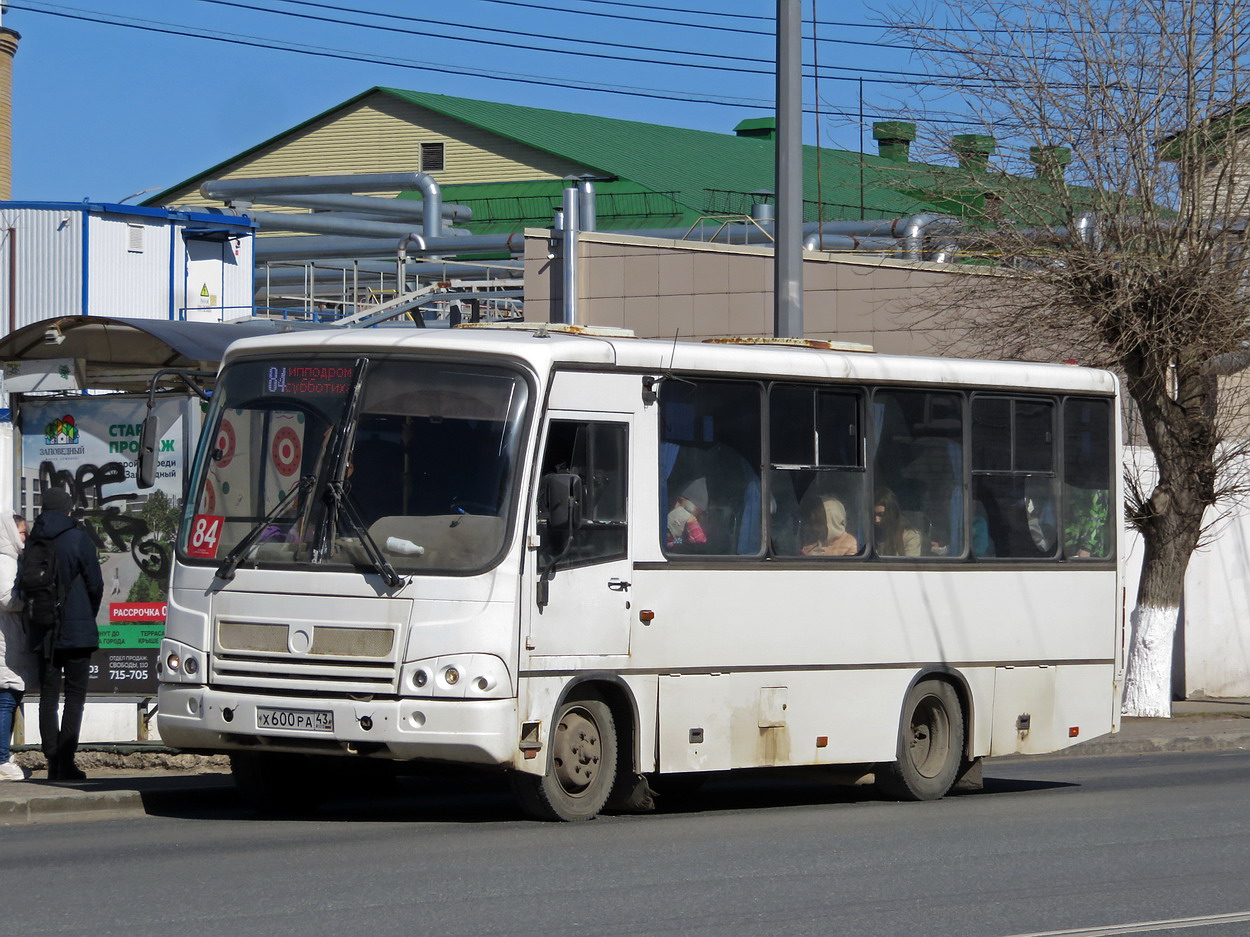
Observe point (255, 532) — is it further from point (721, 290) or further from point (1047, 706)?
point (721, 290)

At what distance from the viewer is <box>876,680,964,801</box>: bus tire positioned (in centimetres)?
1312

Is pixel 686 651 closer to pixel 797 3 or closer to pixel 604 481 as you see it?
pixel 604 481

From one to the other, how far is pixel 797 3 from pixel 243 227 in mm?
16771

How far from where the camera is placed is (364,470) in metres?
10.8

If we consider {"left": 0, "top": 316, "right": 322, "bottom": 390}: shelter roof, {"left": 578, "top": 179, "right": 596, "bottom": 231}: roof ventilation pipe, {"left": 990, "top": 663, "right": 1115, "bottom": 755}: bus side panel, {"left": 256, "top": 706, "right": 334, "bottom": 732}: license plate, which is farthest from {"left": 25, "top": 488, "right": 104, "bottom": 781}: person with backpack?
{"left": 578, "top": 179, "right": 596, "bottom": 231}: roof ventilation pipe

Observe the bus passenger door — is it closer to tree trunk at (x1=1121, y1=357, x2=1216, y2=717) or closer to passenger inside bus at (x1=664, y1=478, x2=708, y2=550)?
passenger inside bus at (x1=664, y1=478, x2=708, y2=550)

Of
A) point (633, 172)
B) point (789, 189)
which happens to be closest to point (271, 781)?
point (789, 189)

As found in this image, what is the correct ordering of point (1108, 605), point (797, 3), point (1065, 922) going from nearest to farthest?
point (1065, 922) → point (1108, 605) → point (797, 3)

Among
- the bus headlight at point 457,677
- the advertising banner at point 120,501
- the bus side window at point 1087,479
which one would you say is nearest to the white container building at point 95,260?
the advertising banner at point 120,501

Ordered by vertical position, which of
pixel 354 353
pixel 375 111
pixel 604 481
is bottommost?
pixel 604 481

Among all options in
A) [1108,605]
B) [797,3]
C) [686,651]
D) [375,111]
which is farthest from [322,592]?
[375,111]

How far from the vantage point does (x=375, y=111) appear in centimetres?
5922

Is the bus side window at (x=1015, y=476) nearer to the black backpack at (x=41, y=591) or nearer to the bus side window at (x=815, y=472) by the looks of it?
the bus side window at (x=815, y=472)

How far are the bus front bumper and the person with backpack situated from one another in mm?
2066
